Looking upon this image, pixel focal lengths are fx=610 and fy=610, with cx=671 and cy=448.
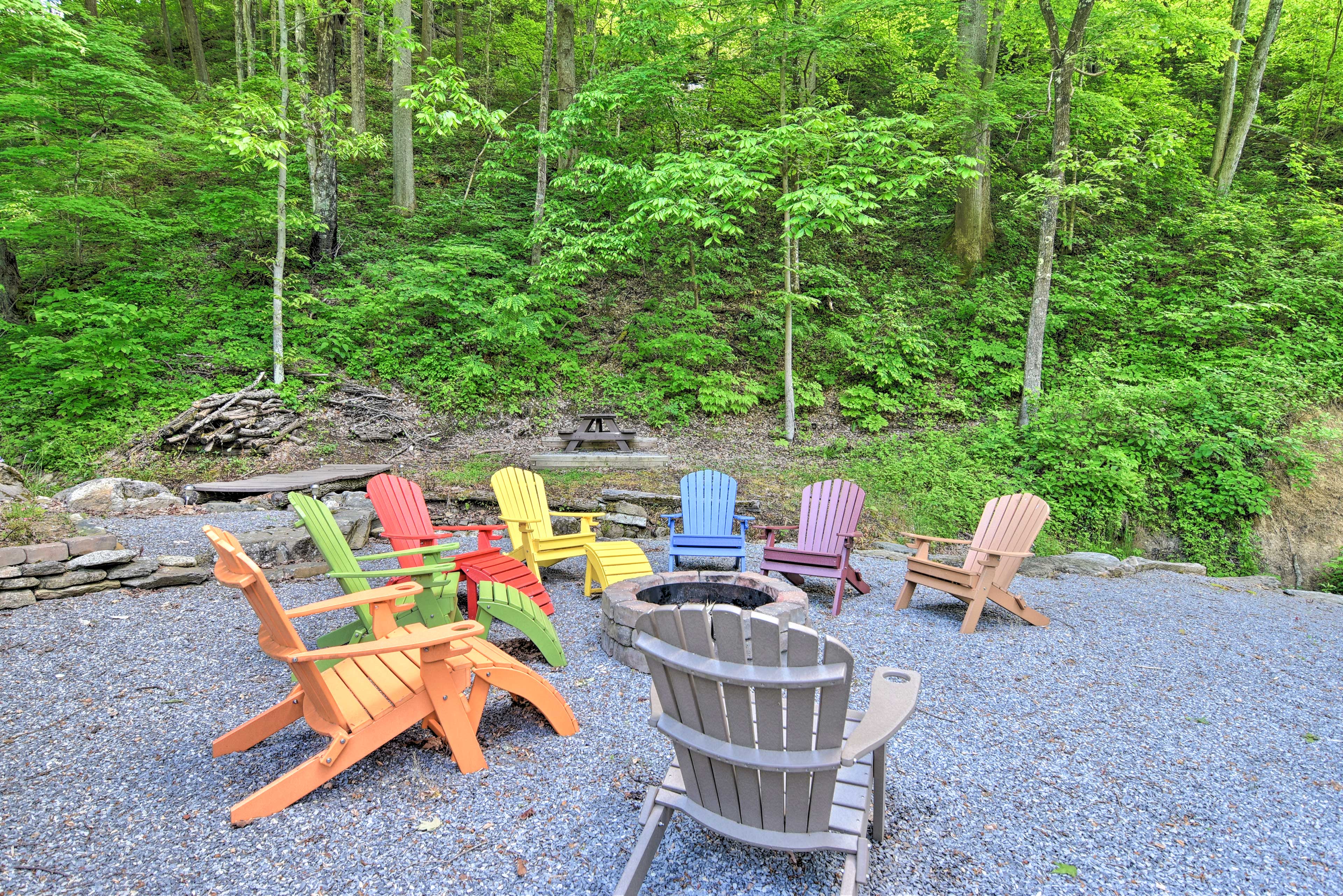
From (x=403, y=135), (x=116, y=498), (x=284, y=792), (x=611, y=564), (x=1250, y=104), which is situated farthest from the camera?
(x=403, y=135)

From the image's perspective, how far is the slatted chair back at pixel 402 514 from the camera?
3590mm

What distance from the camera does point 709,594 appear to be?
3.72 metres

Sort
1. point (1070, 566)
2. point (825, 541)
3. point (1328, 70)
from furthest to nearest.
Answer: point (1328, 70), point (1070, 566), point (825, 541)

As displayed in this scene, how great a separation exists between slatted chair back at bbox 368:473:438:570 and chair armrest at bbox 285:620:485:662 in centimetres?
150

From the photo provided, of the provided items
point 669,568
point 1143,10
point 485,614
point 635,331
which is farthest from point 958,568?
point 1143,10

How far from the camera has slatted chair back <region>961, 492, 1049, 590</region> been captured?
13.1 feet

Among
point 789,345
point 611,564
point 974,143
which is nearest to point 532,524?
point 611,564

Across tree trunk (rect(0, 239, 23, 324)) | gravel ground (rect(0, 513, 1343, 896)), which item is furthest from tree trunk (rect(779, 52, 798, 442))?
tree trunk (rect(0, 239, 23, 324))

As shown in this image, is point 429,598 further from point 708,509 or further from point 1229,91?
point 1229,91

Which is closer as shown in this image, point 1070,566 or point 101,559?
point 101,559

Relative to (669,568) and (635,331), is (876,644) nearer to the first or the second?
(669,568)

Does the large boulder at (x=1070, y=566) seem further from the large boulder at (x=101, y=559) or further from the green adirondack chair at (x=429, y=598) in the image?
the large boulder at (x=101, y=559)

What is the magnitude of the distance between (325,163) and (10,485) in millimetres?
6212

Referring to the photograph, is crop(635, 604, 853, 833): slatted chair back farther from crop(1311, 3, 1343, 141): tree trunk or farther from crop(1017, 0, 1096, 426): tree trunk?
crop(1311, 3, 1343, 141): tree trunk
